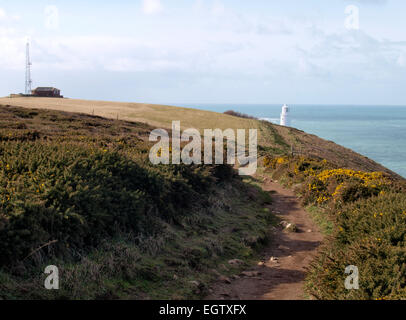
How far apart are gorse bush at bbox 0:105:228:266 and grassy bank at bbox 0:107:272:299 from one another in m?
0.02

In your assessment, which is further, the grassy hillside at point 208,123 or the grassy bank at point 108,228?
Answer: the grassy hillside at point 208,123

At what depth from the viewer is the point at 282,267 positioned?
10.7 m

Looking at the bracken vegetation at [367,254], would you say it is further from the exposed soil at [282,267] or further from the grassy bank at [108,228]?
the grassy bank at [108,228]

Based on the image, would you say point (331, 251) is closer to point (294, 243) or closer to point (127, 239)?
point (294, 243)

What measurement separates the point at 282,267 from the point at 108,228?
471 cm

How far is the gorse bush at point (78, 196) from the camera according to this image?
7758 mm

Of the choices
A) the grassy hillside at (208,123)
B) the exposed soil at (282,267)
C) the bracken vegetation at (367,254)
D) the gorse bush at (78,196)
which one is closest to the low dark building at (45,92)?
the grassy hillside at (208,123)

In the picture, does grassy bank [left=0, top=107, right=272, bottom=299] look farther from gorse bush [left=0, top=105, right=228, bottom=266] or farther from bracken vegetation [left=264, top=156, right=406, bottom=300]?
bracken vegetation [left=264, top=156, right=406, bottom=300]

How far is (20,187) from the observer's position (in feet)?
29.6

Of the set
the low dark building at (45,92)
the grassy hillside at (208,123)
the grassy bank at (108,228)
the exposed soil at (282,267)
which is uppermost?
the low dark building at (45,92)

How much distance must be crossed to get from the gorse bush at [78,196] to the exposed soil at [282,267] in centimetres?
289

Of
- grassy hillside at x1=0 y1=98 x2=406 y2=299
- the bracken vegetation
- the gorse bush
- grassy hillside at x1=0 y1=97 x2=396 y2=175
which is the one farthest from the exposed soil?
grassy hillside at x1=0 y1=97 x2=396 y2=175

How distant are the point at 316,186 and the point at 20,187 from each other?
42.6 ft
